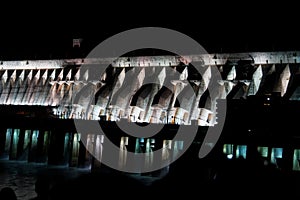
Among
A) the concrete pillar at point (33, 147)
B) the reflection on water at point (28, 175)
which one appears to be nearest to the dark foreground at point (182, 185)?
the reflection on water at point (28, 175)

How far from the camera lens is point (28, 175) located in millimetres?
22734

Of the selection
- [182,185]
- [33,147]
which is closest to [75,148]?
[33,147]

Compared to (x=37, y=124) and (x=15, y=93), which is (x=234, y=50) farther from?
(x=15, y=93)

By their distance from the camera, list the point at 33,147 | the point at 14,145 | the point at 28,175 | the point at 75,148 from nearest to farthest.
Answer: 1. the point at 28,175
2. the point at 75,148
3. the point at 33,147
4. the point at 14,145

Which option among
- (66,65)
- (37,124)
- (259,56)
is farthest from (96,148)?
(259,56)

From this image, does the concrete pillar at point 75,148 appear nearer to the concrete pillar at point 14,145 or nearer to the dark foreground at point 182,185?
the concrete pillar at point 14,145

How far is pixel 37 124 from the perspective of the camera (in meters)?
28.4

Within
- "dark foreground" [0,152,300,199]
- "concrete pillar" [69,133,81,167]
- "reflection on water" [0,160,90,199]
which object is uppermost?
"dark foreground" [0,152,300,199]

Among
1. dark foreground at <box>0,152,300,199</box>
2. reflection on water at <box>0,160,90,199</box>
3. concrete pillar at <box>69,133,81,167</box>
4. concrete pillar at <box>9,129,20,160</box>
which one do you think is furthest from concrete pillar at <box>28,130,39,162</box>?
dark foreground at <box>0,152,300,199</box>

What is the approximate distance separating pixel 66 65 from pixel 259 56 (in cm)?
2041

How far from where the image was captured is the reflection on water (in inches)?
677

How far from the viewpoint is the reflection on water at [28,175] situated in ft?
56.4

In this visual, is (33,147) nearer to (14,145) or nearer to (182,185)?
(14,145)

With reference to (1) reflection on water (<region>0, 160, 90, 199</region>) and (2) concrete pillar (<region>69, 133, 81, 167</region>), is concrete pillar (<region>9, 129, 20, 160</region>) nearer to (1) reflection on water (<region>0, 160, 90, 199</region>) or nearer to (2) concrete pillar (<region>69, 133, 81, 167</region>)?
(1) reflection on water (<region>0, 160, 90, 199</region>)
